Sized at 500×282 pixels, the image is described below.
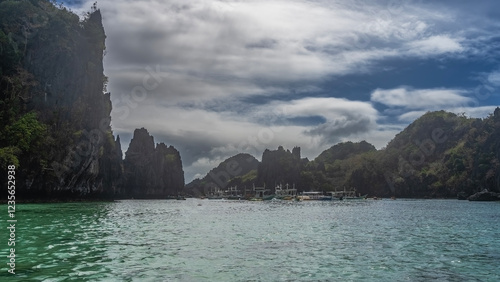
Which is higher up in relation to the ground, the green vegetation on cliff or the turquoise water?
the green vegetation on cliff

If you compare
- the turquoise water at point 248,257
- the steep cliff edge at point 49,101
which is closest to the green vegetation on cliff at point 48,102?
the steep cliff edge at point 49,101

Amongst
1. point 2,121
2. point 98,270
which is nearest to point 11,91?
point 2,121

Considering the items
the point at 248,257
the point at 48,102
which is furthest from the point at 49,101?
the point at 248,257

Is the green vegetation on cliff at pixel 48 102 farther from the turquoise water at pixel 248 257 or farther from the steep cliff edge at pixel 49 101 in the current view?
the turquoise water at pixel 248 257

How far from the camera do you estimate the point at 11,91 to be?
249ft

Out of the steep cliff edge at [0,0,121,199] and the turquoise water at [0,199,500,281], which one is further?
the steep cliff edge at [0,0,121,199]

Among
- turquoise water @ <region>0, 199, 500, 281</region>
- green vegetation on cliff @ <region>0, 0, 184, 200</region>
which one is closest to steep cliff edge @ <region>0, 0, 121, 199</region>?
green vegetation on cliff @ <region>0, 0, 184, 200</region>

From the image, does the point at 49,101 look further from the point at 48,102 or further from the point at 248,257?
the point at 248,257

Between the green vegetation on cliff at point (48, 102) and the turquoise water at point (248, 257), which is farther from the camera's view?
the green vegetation on cliff at point (48, 102)

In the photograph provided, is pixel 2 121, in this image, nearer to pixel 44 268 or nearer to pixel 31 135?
pixel 31 135

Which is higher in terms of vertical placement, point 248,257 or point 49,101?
point 49,101

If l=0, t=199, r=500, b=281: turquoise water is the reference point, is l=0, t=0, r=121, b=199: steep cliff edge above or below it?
above

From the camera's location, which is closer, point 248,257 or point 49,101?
point 248,257

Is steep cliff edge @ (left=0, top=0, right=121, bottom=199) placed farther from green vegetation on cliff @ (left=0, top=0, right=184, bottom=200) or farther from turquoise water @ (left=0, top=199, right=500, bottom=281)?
turquoise water @ (left=0, top=199, right=500, bottom=281)
